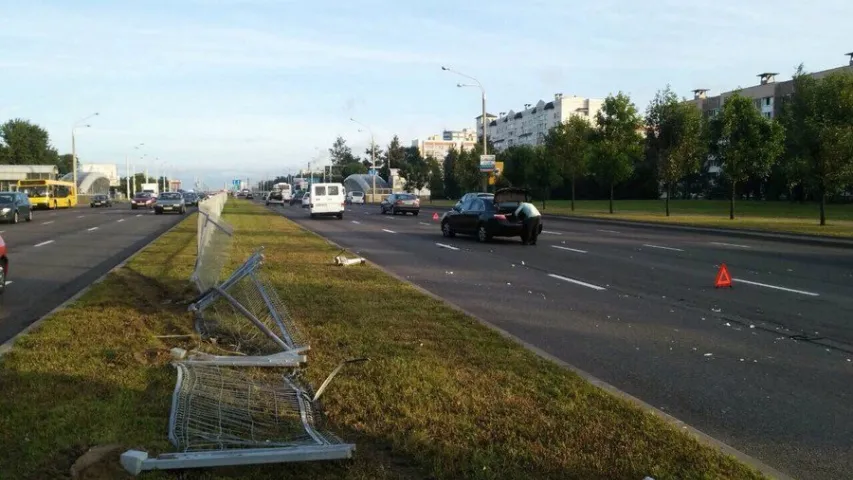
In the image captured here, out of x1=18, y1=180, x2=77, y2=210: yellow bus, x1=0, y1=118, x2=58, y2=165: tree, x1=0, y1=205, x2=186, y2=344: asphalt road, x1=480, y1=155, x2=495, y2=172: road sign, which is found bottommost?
x1=0, y1=205, x2=186, y2=344: asphalt road

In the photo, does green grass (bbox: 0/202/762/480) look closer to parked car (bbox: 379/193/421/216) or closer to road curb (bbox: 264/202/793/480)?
road curb (bbox: 264/202/793/480)

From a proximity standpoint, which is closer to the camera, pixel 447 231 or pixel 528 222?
pixel 528 222

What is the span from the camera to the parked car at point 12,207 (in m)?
34.5

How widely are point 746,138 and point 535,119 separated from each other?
4681 inches

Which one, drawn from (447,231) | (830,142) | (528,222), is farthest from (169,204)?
(830,142)

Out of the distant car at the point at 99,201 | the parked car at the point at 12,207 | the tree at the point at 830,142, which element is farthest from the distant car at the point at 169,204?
the tree at the point at 830,142

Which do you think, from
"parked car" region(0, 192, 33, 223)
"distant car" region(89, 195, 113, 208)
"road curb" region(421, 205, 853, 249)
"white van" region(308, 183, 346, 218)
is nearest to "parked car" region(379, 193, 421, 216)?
"white van" region(308, 183, 346, 218)

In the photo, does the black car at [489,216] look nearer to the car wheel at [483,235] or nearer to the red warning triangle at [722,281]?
the car wheel at [483,235]

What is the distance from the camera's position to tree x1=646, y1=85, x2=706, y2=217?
130 ft

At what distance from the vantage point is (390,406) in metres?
5.47

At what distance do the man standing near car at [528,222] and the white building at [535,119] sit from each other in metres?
99.1

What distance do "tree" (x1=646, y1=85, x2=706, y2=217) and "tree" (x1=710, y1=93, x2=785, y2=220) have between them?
153 inches

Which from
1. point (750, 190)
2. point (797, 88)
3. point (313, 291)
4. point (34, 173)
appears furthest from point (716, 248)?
point (34, 173)

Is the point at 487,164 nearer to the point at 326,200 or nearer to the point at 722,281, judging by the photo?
the point at 326,200
